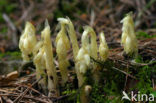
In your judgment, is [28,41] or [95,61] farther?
[28,41]

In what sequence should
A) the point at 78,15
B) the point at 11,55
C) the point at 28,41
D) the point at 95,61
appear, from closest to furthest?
the point at 95,61 → the point at 28,41 → the point at 11,55 → the point at 78,15

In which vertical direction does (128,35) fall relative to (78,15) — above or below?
below

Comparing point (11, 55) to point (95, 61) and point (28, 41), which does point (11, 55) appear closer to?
point (28, 41)

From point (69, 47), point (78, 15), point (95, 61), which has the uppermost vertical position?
point (78, 15)

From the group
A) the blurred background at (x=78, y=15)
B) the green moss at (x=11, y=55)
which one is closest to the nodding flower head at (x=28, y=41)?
the green moss at (x=11, y=55)

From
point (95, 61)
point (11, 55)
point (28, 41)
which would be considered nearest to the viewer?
point (95, 61)

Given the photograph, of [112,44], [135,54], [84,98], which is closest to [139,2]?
[112,44]

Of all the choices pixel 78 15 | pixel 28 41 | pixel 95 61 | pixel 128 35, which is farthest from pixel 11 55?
pixel 128 35

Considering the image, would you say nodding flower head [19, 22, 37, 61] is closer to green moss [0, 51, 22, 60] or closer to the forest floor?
the forest floor

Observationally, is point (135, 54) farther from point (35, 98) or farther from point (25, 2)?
point (25, 2)
